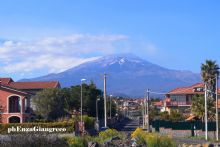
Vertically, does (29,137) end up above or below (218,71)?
below

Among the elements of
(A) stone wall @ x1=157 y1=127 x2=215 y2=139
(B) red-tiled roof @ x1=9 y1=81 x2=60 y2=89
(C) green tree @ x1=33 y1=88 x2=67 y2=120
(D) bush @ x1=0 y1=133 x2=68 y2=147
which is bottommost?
(A) stone wall @ x1=157 y1=127 x2=215 y2=139

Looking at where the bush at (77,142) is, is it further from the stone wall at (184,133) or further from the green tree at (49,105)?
the green tree at (49,105)

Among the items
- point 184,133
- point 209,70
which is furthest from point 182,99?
point 184,133

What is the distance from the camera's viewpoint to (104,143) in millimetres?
39344

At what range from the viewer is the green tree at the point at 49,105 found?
309 ft

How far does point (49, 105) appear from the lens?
311 ft

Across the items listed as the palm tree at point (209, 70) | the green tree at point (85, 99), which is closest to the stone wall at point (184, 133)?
the palm tree at point (209, 70)

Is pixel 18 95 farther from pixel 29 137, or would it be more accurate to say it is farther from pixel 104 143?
pixel 29 137

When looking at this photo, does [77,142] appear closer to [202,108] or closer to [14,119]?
[14,119]

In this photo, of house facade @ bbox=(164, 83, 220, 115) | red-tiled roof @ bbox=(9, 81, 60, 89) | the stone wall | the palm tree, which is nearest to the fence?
the stone wall

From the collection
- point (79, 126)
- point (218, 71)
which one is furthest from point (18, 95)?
point (218, 71)

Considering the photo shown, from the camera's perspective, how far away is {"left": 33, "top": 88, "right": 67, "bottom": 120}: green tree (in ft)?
309

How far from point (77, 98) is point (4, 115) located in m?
23.7

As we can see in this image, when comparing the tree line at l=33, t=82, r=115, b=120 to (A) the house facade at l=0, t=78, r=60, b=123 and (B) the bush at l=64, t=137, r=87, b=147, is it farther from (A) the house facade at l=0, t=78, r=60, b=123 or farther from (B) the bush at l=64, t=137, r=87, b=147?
(B) the bush at l=64, t=137, r=87, b=147
